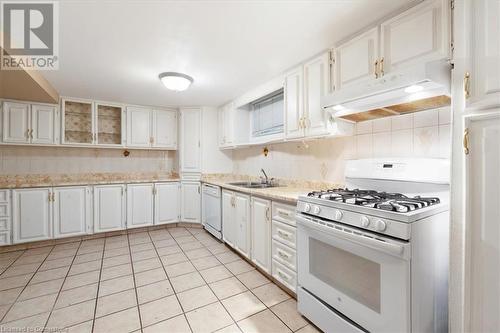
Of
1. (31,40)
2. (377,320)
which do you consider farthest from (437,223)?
(31,40)

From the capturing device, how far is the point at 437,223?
1188 millimetres

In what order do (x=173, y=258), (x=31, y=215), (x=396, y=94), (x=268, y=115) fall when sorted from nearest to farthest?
1. (x=396, y=94)
2. (x=173, y=258)
3. (x=31, y=215)
4. (x=268, y=115)

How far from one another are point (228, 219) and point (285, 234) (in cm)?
115

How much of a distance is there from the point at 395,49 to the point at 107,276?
3116 mm

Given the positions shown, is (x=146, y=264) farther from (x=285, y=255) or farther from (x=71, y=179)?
(x=71, y=179)

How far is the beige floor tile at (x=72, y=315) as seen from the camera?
1.61 m

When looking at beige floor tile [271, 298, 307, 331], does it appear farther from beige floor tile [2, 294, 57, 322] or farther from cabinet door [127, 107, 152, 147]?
cabinet door [127, 107, 152, 147]

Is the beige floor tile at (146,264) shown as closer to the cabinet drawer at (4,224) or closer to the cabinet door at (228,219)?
the cabinet door at (228,219)

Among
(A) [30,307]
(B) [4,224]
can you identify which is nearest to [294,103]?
(A) [30,307]

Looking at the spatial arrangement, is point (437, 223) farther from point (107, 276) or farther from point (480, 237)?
point (107, 276)

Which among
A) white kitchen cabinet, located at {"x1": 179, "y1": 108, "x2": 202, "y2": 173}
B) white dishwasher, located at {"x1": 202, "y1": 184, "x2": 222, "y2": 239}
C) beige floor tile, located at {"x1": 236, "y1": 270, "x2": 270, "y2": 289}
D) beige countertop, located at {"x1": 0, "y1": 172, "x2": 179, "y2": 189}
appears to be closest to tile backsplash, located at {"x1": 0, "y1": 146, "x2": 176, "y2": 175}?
beige countertop, located at {"x1": 0, "y1": 172, "x2": 179, "y2": 189}

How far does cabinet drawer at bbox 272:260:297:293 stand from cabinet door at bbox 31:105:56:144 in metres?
3.59

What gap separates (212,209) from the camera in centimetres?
338

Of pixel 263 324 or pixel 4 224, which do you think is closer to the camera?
pixel 263 324
